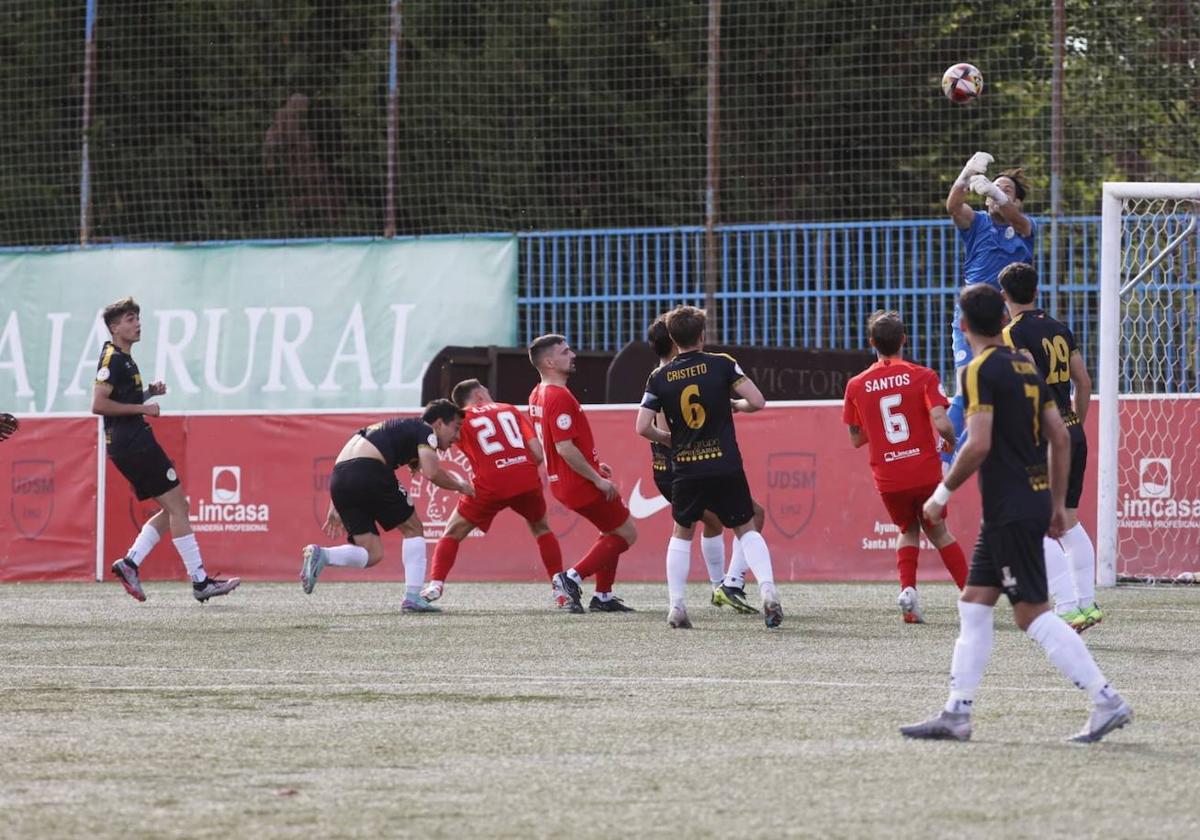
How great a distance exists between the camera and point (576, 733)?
6.95 meters

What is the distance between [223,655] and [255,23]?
1777 cm

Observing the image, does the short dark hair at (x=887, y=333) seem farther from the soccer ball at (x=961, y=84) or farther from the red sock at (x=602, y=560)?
the red sock at (x=602, y=560)

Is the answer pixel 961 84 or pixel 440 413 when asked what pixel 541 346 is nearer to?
pixel 440 413

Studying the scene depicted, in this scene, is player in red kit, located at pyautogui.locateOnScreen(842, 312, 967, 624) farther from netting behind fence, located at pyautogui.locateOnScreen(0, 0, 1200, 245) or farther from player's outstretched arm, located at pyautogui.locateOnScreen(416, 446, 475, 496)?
netting behind fence, located at pyautogui.locateOnScreen(0, 0, 1200, 245)

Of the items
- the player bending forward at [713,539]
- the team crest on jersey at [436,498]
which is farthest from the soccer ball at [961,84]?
the team crest on jersey at [436,498]

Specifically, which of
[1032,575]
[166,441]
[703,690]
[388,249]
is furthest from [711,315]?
[1032,575]

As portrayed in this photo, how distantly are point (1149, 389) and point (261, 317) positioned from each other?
383 inches

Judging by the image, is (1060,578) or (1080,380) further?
(1080,380)

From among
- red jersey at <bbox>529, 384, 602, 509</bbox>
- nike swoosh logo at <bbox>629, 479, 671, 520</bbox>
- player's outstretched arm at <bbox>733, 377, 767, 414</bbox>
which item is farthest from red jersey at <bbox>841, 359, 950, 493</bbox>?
nike swoosh logo at <bbox>629, 479, 671, 520</bbox>

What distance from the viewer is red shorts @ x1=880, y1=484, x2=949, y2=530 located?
11.7 m

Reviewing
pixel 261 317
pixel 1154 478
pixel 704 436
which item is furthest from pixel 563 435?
pixel 261 317

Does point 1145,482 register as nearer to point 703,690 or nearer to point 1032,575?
point 703,690

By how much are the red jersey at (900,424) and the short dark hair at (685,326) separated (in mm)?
947

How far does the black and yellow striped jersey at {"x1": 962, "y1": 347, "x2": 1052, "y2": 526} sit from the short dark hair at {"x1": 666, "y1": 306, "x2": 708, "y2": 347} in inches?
179
